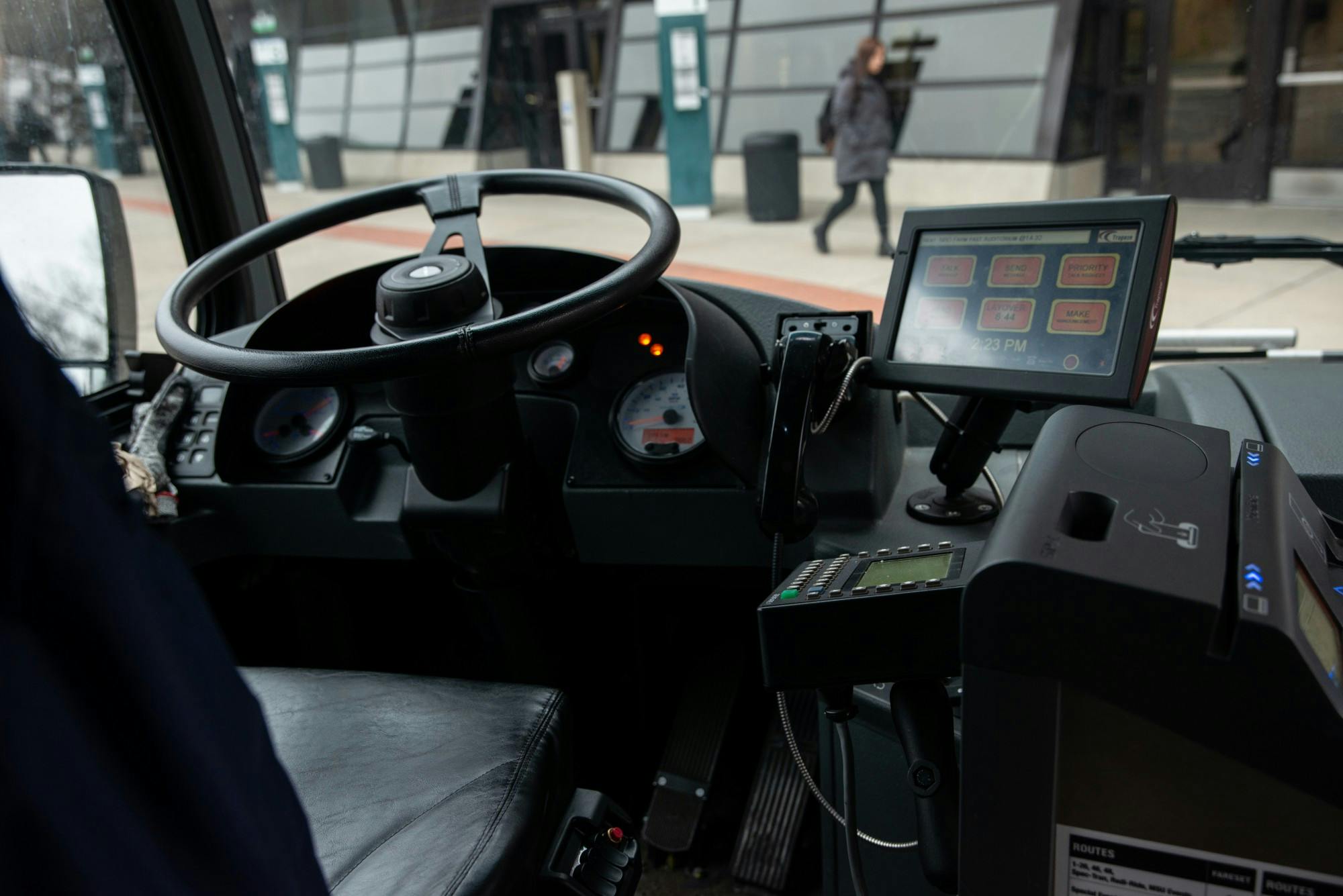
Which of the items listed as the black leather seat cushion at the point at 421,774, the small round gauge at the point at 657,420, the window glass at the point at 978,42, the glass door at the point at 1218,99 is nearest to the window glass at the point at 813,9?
the window glass at the point at 978,42

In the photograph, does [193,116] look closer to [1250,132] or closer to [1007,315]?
[1007,315]

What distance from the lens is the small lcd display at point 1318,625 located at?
22.1 inches

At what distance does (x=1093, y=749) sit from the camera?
0.59m

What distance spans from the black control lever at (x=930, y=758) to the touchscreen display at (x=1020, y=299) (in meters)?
0.41

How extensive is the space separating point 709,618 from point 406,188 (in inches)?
38.5

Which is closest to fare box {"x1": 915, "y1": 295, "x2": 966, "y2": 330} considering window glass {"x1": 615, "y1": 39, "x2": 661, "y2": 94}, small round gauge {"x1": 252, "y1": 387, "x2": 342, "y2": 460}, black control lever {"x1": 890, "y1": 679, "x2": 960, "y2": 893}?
black control lever {"x1": 890, "y1": 679, "x2": 960, "y2": 893}

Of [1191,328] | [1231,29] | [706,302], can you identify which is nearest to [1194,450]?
[706,302]

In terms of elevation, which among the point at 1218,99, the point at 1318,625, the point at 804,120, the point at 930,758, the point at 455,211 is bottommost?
the point at 930,758

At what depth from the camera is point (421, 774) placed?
43.3 inches

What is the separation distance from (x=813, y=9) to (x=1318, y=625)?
8.08 meters

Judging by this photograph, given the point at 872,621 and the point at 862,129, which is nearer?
the point at 872,621

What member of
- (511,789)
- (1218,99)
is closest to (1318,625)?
(511,789)

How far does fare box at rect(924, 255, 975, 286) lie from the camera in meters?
1.17

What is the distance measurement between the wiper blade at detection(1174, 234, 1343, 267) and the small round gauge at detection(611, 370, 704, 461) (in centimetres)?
78
